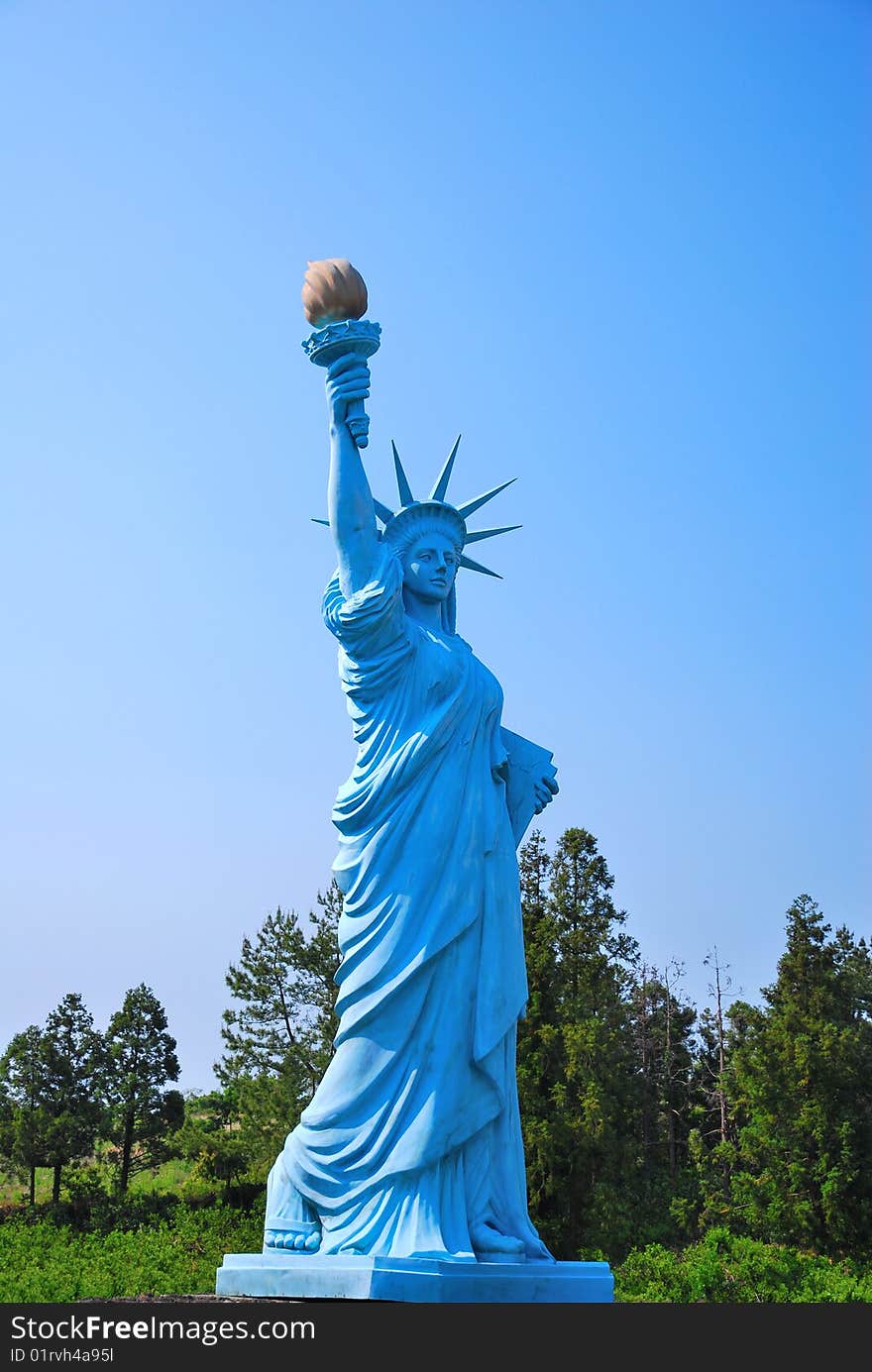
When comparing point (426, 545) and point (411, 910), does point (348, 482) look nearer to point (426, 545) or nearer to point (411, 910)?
point (426, 545)

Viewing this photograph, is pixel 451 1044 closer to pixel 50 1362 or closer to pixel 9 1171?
pixel 50 1362

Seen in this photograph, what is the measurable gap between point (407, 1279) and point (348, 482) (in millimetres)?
4372

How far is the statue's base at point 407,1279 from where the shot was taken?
266 inches

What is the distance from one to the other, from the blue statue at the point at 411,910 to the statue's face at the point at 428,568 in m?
0.01

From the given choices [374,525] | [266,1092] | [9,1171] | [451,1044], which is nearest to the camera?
[451,1044]

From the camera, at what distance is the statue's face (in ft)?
29.3

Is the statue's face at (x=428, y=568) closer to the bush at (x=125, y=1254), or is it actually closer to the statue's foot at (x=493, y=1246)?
the statue's foot at (x=493, y=1246)

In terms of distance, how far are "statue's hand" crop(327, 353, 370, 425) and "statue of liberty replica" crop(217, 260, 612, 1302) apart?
1 centimetres

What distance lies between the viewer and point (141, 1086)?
28.6 m

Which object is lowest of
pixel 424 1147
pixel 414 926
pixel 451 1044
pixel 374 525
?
pixel 424 1147

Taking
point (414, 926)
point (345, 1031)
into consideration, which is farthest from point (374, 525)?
point (345, 1031)

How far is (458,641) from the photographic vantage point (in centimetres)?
892

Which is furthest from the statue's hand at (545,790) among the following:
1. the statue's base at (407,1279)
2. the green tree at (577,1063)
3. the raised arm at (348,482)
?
the green tree at (577,1063)

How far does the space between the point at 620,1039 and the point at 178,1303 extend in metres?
23.6
